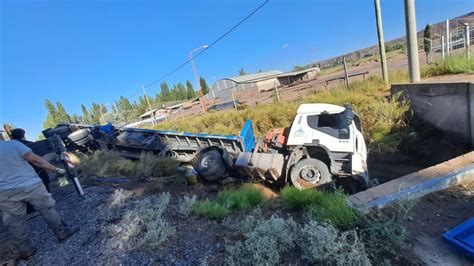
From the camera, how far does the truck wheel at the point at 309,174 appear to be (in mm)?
6008

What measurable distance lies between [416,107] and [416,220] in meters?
6.87

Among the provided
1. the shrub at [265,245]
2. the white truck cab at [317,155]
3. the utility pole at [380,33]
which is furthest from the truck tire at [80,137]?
the utility pole at [380,33]

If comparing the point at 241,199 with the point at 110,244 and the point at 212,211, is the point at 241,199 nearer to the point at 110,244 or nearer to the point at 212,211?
the point at 212,211

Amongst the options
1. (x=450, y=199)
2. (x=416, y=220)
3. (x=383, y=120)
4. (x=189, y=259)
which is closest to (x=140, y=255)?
(x=189, y=259)

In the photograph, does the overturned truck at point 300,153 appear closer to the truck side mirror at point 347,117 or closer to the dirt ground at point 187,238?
the truck side mirror at point 347,117

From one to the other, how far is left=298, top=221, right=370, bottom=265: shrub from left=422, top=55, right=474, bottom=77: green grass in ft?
27.8

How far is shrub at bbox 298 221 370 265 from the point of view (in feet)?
7.28

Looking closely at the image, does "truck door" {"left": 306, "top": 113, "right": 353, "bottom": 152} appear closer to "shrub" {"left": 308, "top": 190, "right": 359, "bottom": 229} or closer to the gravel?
"shrub" {"left": 308, "top": 190, "right": 359, "bottom": 229}

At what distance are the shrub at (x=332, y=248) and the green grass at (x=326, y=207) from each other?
0.63ft

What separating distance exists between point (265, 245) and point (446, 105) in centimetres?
733

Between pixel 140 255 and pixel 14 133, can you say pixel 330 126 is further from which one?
pixel 14 133

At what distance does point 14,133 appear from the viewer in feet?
14.1

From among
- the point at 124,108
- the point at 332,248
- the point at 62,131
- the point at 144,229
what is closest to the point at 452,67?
the point at 332,248

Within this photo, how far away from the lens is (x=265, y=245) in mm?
2553
